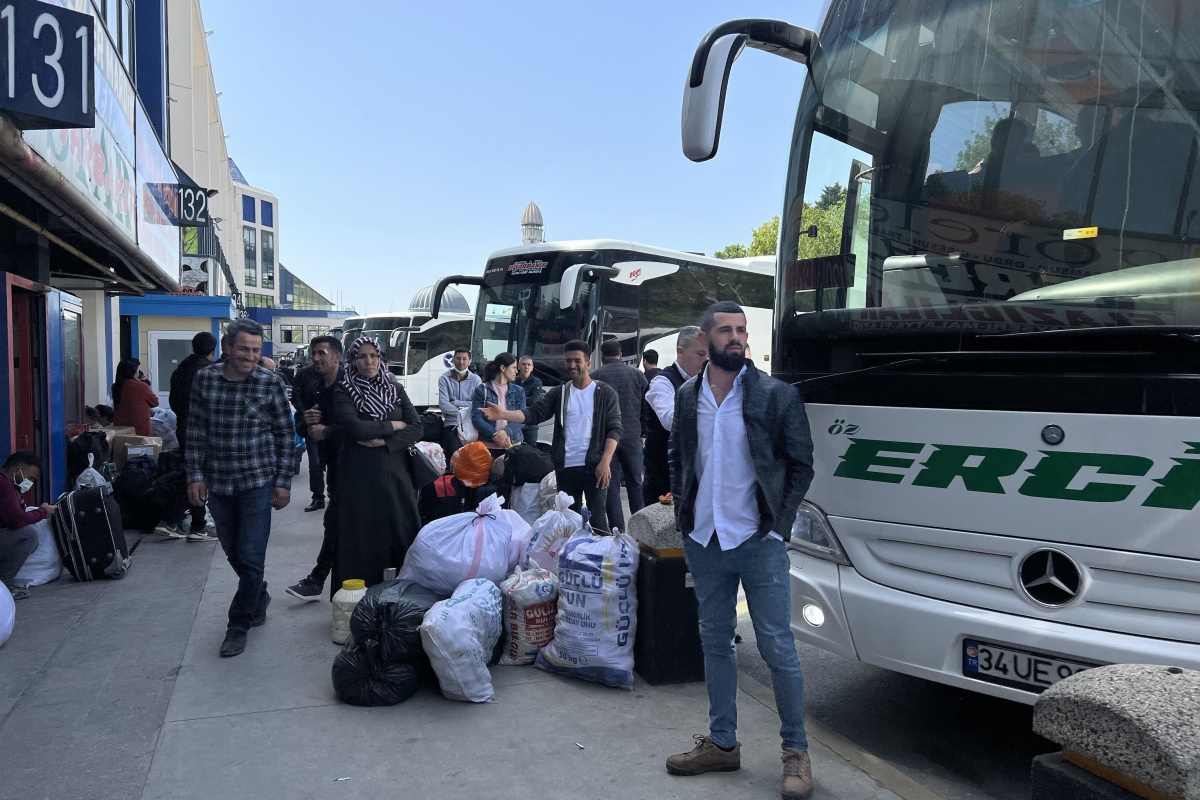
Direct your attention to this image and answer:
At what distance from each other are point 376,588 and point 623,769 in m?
1.67

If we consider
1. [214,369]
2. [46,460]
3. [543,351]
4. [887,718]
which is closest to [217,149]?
[543,351]

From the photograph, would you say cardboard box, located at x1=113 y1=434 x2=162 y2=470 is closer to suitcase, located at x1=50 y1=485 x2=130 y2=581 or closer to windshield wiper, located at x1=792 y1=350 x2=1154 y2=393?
suitcase, located at x1=50 y1=485 x2=130 y2=581

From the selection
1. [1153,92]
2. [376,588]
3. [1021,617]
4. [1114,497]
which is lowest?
[376,588]

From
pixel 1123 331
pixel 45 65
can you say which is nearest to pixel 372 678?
pixel 1123 331

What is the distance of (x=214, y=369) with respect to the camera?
17.1 ft

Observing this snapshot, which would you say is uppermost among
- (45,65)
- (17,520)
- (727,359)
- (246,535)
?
(45,65)

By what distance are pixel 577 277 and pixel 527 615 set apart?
348 inches

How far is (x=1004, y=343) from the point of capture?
3.29m

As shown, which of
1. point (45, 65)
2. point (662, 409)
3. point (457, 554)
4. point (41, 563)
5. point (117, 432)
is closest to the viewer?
point (45, 65)

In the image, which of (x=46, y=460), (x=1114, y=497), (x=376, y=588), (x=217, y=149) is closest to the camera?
(x=1114, y=497)

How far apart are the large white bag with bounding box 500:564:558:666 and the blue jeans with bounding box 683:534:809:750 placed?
4.36ft

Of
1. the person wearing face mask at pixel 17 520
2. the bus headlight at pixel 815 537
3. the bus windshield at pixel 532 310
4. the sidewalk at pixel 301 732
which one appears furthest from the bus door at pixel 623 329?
the bus headlight at pixel 815 537

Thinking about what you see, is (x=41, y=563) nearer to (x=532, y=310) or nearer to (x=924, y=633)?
(x=924, y=633)

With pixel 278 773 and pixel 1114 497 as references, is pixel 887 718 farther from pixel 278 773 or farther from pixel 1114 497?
pixel 278 773
